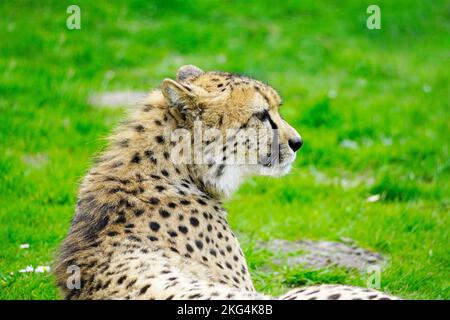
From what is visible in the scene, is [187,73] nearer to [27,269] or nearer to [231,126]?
[231,126]

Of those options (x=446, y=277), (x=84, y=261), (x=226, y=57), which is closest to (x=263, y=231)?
(x=446, y=277)

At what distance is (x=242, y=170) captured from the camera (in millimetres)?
4383

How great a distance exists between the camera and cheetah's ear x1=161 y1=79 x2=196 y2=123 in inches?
161

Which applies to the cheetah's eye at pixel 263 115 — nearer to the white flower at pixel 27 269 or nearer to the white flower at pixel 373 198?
the white flower at pixel 27 269

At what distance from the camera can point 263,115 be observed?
4.36 meters

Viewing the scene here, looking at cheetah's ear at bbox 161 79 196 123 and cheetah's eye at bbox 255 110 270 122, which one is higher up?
cheetah's ear at bbox 161 79 196 123

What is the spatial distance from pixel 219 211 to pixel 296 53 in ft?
19.2

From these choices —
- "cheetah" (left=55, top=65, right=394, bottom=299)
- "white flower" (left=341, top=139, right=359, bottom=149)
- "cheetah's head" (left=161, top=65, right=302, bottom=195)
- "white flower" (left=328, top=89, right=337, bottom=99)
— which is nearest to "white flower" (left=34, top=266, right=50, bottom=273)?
"cheetah" (left=55, top=65, right=394, bottom=299)

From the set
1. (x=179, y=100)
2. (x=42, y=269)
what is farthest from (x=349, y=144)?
(x=179, y=100)

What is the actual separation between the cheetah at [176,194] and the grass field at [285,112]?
55cm

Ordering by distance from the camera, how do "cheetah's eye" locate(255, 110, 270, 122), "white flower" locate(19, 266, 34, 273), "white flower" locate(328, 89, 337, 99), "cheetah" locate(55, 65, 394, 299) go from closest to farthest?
"cheetah" locate(55, 65, 394, 299) → "cheetah's eye" locate(255, 110, 270, 122) → "white flower" locate(19, 266, 34, 273) → "white flower" locate(328, 89, 337, 99)

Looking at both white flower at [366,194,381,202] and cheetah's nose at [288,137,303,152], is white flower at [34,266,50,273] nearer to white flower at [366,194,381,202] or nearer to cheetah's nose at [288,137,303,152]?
cheetah's nose at [288,137,303,152]

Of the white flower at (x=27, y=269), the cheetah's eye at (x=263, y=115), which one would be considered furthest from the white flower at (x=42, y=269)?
the cheetah's eye at (x=263, y=115)

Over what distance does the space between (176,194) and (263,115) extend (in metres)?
0.67
